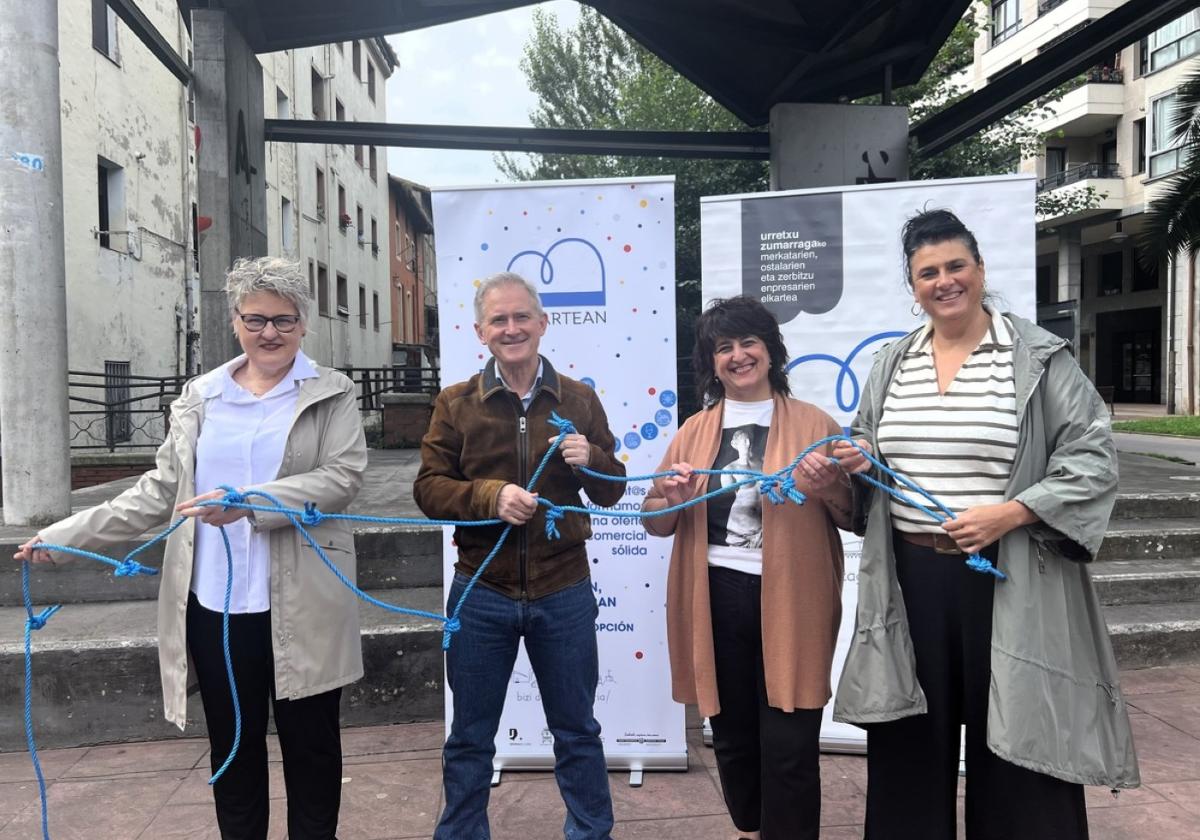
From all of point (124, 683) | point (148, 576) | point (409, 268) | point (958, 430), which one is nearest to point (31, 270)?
point (148, 576)

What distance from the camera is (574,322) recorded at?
10.6ft

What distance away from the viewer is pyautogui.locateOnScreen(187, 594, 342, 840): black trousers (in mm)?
2176

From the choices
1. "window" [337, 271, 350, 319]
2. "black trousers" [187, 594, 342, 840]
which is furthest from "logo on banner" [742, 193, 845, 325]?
"window" [337, 271, 350, 319]

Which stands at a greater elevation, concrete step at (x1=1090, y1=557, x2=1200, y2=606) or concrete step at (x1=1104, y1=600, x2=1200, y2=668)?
concrete step at (x1=1090, y1=557, x2=1200, y2=606)

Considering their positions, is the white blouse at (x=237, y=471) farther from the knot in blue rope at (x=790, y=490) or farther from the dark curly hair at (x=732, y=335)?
the knot in blue rope at (x=790, y=490)

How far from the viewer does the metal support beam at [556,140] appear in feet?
15.8

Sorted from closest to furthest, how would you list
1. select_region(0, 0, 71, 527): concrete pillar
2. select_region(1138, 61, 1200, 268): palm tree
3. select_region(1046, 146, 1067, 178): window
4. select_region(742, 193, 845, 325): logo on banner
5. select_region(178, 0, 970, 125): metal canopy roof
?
select_region(742, 193, 845, 325): logo on banner
select_region(178, 0, 970, 125): metal canopy roof
select_region(0, 0, 71, 527): concrete pillar
select_region(1138, 61, 1200, 268): palm tree
select_region(1046, 146, 1067, 178): window

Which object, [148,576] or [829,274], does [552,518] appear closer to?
[829,274]

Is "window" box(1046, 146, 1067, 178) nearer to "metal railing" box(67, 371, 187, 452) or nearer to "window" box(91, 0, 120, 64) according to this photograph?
"window" box(91, 0, 120, 64)

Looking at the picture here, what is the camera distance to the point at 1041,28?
2186cm

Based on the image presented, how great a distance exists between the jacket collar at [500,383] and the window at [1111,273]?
28.2 meters

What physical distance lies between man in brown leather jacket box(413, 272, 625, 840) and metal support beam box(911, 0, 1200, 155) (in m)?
3.49

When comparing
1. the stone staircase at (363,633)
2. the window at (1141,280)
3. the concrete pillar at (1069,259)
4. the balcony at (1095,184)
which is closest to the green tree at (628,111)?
the stone staircase at (363,633)

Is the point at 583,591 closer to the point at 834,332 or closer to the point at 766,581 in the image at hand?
the point at 766,581
